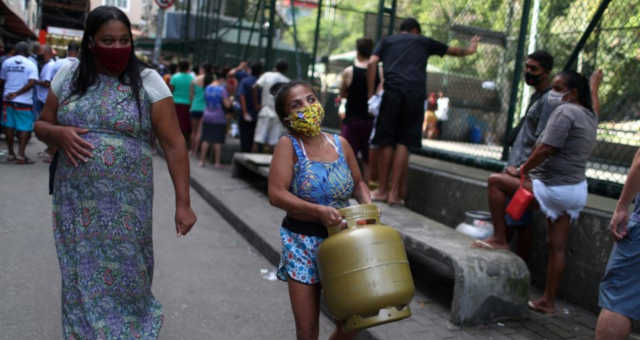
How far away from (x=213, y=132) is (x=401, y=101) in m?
5.71

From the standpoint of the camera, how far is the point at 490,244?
4.50 m

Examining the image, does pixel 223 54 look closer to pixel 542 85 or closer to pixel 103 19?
pixel 542 85

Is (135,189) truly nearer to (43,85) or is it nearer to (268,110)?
(268,110)

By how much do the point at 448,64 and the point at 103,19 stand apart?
6.02 meters

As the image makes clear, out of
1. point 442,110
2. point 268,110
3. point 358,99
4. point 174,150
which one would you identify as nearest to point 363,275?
point 174,150

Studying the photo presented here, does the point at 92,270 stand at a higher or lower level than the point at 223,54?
lower

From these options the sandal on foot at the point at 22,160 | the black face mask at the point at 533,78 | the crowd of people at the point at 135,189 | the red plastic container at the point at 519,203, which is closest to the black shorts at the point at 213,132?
the sandal on foot at the point at 22,160

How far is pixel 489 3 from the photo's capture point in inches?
273

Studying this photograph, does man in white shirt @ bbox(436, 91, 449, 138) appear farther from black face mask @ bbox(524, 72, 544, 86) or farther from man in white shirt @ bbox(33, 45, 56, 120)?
man in white shirt @ bbox(33, 45, 56, 120)

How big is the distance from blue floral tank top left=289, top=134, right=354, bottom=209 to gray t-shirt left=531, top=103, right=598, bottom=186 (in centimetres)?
198

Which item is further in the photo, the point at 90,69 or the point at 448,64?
the point at 448,64

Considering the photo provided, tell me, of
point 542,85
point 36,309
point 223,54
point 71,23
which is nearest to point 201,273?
point 36,309

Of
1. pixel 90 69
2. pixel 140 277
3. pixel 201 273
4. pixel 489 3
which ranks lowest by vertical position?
pixel 201 273

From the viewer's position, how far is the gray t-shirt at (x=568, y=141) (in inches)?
161
